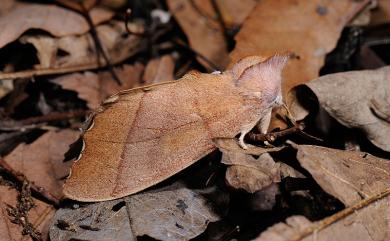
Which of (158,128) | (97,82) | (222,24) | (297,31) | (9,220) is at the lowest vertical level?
(9,220)

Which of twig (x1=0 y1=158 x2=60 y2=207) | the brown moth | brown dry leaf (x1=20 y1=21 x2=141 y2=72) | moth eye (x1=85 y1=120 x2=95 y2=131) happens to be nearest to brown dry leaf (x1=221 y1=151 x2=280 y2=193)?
the brown moth

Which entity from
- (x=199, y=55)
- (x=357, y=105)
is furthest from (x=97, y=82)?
(x=357, y=105)

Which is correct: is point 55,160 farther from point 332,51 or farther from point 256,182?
point 332,51

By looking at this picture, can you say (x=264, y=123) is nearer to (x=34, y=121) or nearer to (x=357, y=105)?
(x=357, y=105)

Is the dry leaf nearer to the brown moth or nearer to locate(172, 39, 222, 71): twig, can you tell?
the brown moth

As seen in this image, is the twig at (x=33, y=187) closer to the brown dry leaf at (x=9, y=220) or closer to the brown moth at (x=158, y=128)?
the brown dry leaf at (x=9, y=220)

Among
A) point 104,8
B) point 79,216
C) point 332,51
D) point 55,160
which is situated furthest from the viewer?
point 104,8

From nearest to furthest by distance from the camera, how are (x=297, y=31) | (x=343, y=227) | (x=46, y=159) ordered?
1. (x=343, y=227)
2. (x=46, y=159)
3. (x=297, y=31)

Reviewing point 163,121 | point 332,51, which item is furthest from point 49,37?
point 332,51
